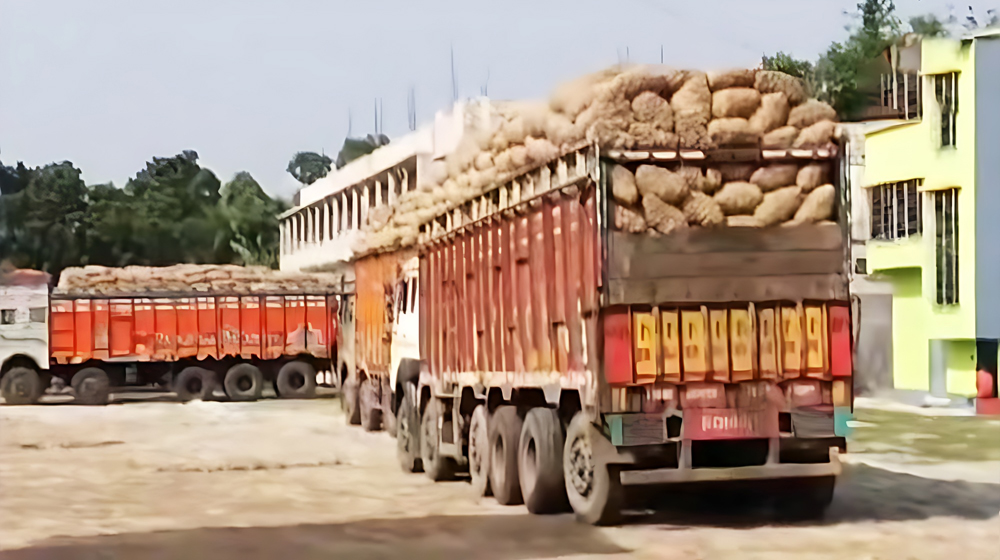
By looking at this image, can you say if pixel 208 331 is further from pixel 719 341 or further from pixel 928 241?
pixel 719 341

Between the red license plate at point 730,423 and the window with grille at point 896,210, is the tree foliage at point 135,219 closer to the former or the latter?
the window with grille at point 896,210

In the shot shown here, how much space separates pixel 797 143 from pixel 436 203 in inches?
258

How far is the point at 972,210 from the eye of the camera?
2909cm

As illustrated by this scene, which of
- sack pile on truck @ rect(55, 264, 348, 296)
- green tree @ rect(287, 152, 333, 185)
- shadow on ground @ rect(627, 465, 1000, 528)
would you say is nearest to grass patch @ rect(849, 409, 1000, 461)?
shadow on ground @ rect(627, 465, 1000, 528)

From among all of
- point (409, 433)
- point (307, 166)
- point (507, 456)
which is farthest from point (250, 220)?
point (507, 456)

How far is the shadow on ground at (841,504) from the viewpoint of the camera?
11.4 m

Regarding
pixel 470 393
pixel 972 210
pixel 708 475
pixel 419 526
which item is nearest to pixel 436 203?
pixel 470 393

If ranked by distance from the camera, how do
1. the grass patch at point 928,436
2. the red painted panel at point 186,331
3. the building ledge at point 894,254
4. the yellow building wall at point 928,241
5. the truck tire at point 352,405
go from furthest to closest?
the red painted panel at point 186,331, the building ledge at point 894,254, the yellow building wall at point 928,241, the truck tire at point 352,405, the grass patch at point 928,436

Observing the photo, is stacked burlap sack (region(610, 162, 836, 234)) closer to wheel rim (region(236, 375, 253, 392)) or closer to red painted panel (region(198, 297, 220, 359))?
wheel rim (region(236, 375, 253, 392))

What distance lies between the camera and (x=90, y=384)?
33.4m

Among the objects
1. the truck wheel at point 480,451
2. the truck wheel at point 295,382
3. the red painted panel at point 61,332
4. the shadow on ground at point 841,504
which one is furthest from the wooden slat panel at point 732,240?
the red painted panel at point 61,332

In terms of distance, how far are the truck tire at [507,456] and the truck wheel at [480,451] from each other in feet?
1.28

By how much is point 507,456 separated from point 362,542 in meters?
2.06

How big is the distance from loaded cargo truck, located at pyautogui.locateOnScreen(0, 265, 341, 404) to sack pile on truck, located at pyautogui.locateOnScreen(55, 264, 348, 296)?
7cm
